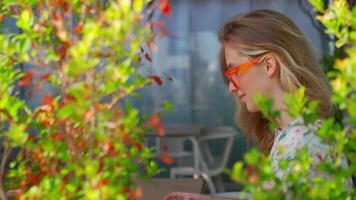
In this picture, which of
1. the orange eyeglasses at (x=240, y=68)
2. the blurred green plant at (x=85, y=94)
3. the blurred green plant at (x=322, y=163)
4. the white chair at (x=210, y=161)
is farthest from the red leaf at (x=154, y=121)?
the white chair at (x=210, y=161)

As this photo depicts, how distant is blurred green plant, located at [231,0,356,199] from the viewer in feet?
2.75

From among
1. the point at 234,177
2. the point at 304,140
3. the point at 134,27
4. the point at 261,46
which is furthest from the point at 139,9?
the point at 261,46

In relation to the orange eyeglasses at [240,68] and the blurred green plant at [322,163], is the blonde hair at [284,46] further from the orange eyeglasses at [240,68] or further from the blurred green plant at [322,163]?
the blurred green plant at [322,163]

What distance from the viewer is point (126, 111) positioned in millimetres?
959

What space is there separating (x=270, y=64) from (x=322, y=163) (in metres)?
1.00

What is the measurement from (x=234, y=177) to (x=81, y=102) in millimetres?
225

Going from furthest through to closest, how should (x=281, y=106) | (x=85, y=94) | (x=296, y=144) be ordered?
(x=281, y=106) → (x=296, y=144) → (x=85, y=94)

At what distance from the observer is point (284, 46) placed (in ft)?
6.31

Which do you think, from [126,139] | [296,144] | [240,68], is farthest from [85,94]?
[240,68]

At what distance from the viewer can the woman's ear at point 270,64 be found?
1.90m

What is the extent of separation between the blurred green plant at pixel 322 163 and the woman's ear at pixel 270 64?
0.89m

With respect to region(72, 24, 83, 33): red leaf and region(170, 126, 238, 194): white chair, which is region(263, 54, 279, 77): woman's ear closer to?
region(72, 24, 83, 33): red leaf

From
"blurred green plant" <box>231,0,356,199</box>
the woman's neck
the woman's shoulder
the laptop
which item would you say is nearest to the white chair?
the laptop

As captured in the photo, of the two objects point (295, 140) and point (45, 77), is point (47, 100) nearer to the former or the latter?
point (45, 77)
